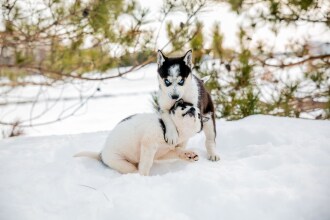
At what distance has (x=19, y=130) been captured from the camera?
4.22 m

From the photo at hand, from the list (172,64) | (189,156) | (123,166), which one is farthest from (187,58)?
(123,166)

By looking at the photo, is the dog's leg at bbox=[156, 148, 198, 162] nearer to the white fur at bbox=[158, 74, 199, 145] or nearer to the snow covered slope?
the snow covered slope

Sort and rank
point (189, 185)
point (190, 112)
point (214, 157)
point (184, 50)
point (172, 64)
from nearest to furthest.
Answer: point (189, 185) → point (190, 112) → point (172, 64) → point (214, 157) → point (184, 50)

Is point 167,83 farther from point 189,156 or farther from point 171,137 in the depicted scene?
point 189,156

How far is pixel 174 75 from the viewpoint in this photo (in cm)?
202

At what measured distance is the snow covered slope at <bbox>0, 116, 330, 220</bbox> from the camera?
61.1 inches

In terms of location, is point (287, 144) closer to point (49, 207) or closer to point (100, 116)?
point (49, 207)

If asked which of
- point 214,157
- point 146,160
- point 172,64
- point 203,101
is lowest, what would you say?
point 214,157

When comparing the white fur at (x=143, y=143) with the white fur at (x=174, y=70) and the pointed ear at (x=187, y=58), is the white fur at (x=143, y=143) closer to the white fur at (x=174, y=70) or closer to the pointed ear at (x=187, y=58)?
the white fur at (x=174, y=70)

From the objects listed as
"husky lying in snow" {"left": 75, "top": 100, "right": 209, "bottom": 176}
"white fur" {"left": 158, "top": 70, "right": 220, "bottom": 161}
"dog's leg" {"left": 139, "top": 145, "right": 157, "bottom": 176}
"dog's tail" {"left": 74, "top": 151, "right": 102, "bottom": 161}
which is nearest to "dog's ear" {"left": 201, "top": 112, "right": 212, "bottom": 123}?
"husky lying in snow" {"left": 75, "top": 100, "right": 209, "bottom": 176}

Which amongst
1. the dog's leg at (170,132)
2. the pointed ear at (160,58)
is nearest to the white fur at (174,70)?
the pointed ear at (160,58)

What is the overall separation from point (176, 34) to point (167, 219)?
2312mm

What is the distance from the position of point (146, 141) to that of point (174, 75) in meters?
0.39

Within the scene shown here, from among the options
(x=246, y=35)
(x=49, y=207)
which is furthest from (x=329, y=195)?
(x=246, y=35)
